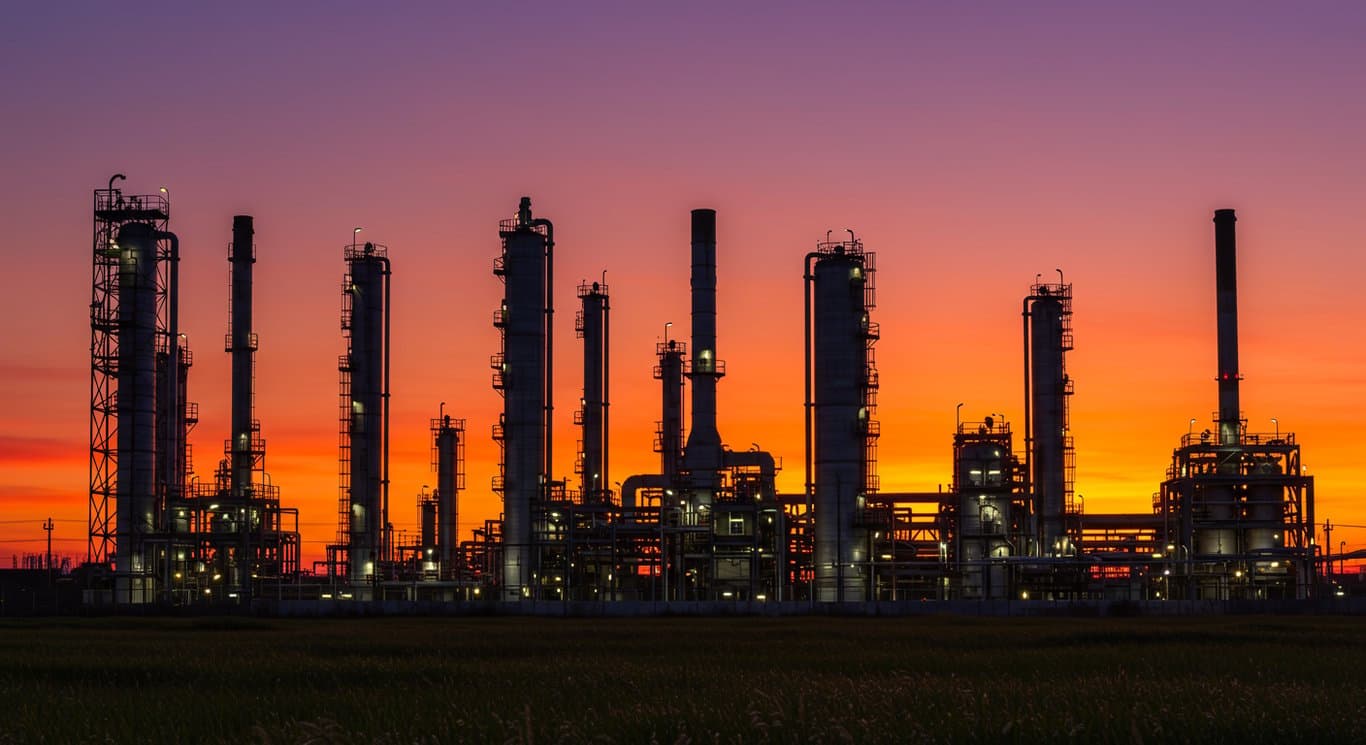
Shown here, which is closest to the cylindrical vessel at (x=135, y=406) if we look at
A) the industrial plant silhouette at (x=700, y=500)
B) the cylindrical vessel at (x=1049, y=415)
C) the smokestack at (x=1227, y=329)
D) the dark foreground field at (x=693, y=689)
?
the industrial plant silhouette at (x=700, y=500)

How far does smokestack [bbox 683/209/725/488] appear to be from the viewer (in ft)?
295

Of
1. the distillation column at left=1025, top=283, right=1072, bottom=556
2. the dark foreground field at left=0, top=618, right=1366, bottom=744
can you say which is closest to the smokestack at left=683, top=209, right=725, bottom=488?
the distillation column at left=1025, top=283, right=1072, bottom=556

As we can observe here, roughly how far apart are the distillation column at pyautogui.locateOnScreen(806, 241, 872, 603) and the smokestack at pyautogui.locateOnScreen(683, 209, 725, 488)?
5476 millimetres

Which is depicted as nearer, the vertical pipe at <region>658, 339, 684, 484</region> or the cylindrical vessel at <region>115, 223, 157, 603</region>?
the cylindrical vessel at <region>115, 223, 157, 603</region>

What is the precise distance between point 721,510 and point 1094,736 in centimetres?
7566

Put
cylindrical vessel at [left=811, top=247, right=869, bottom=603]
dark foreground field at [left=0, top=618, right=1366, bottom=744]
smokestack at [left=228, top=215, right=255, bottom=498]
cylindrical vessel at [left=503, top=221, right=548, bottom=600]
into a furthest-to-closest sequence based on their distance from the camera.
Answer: smokestack at [left=228, top=215, right=255, bottom=498] < cylindrical vessel at [left=811, top=247, right=869, bottom=603] < cylindrical vessel at [left=503, top=221, right=548, bottom=600] < dark foreground field at [left=0, top=618, right=1366, bottom=744]

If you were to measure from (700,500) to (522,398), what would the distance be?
10.7 metres

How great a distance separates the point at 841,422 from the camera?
88.2 m

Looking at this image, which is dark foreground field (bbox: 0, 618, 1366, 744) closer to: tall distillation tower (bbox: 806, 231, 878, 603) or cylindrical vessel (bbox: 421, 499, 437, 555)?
tall distillation tower (bbox: 806, 231, 878, 603)

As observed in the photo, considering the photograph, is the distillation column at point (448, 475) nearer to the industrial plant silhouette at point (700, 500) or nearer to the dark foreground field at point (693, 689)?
the industrial plant silhouette at point (700, 500)

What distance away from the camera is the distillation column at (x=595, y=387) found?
104625 mm

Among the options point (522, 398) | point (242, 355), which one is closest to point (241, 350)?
point (242, 355)

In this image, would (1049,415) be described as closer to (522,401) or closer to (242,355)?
(522,401)

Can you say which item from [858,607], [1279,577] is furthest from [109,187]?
[1279,577]
